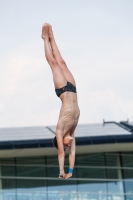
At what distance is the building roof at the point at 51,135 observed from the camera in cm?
2975

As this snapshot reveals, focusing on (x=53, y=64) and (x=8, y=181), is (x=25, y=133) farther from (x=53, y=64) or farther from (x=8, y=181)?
(x=53, y=64)

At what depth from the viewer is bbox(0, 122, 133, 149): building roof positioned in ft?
97.6

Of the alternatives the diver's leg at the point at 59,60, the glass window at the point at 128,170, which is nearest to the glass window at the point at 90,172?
the glass window at the point at 128,170

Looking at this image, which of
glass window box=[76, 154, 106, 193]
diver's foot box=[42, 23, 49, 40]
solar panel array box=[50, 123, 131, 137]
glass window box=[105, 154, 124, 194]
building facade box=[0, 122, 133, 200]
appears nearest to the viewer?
diver's foot box=[42, 23, 49, 40]

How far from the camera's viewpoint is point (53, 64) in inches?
549

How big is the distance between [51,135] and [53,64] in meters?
17.1

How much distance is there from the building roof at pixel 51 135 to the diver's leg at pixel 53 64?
51.6 ft

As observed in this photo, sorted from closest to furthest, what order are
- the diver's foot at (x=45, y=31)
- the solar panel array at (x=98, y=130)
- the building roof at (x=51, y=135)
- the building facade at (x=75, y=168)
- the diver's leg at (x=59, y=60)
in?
the diver's leg at (x=59, y=60), the diver's foot at (x=45, y=31), the building roof at (x=51, y=135), the building facade at (x=75, y=168), the solar panel array at (x=98, y=130)

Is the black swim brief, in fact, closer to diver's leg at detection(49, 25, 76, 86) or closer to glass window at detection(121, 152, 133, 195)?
diver's leg at detection(49, 25, 76, 86)

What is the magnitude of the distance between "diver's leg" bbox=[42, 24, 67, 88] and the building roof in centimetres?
1573

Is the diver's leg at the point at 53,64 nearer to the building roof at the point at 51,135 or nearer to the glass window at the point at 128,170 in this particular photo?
the building roof at the point at 51,135

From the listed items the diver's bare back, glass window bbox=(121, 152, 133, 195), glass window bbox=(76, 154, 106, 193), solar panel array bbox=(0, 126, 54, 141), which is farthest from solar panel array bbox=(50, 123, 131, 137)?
the diver's bare back

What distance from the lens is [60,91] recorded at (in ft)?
45.1

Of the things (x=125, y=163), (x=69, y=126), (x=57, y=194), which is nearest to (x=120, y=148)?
(x=125, y=163)
